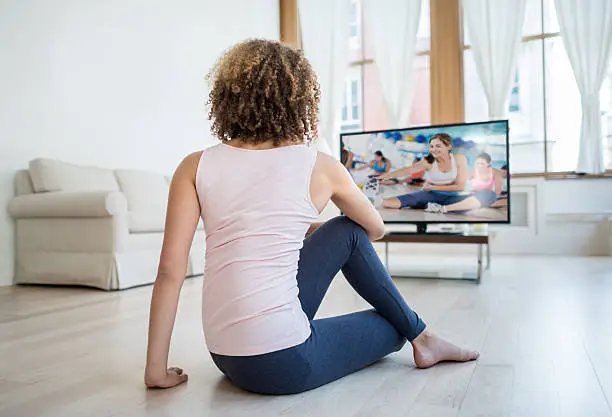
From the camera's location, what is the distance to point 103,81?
4.57 meters

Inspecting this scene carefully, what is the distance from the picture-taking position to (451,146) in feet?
12.1

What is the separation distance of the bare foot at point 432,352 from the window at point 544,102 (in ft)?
15.7

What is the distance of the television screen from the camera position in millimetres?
3578

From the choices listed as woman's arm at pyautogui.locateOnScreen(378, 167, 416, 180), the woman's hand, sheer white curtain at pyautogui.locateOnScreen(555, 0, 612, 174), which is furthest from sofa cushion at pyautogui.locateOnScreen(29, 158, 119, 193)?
sheer white curtain at pyautogui.locateOnScreen(555, 0, 612, 174)

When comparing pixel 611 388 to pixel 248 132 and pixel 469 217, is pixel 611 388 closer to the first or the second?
pixel 248 132

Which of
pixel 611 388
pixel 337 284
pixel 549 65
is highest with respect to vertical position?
pixel 549 65

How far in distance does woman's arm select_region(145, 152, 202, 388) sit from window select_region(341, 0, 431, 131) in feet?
18.0

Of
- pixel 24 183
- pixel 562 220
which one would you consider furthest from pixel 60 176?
pixel 562 220

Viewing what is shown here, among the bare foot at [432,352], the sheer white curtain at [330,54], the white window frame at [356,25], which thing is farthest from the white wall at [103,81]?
the bare foot at [432,352]

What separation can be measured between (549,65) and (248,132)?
5.50 m

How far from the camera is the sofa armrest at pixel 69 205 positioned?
3412mm

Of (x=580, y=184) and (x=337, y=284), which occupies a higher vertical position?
(x=580, y=184)

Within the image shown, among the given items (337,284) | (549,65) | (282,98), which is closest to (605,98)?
(549,65)

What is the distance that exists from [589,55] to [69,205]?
196 inches
